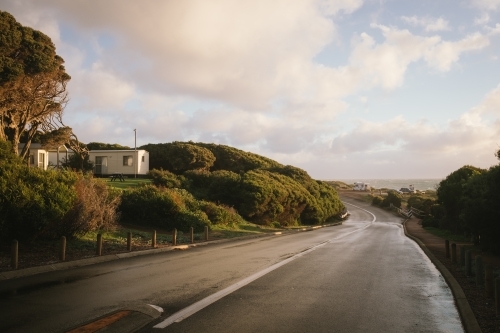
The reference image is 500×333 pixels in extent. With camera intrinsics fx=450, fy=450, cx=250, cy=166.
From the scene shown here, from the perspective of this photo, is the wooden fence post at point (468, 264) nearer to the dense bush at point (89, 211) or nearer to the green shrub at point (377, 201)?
the dense bush at point (89, 211)

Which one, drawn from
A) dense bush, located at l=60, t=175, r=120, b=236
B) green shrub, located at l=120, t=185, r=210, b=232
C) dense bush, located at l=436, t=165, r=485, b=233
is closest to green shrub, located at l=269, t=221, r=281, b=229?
green shrub, located at l=120, t=185, r=210, b=232

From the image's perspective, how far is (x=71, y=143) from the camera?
124 feet

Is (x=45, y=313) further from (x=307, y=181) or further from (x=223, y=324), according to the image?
(x=307, y=181)

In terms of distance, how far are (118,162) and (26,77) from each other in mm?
23505

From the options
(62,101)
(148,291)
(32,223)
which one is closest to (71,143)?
(62,101)

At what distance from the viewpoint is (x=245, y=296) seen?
8492 mm

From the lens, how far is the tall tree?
2452 cm

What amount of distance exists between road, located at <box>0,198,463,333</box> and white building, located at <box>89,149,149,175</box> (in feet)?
119

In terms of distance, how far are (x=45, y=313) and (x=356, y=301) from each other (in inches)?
208

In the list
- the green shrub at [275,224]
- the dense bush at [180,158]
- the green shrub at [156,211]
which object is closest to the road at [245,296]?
the green shrub at [156,211]

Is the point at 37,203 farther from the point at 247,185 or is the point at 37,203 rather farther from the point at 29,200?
the point at 247,185

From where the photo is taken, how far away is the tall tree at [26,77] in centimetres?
2452

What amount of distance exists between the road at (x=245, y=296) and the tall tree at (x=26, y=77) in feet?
51.3

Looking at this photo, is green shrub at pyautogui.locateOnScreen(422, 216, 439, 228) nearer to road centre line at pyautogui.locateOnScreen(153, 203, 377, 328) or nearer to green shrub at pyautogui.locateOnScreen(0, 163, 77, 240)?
road centre line at pyautogui.locateOnScreen(153, 203, 377, 328)
